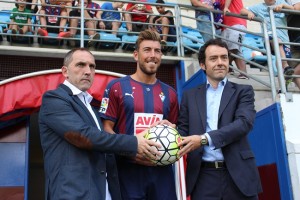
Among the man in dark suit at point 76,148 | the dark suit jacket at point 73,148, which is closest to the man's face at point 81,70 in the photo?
the man in dark suit at point 76,148

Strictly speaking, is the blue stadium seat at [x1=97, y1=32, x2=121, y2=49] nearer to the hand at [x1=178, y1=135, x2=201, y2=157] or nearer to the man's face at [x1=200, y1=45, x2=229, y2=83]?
the man's face at [x1=200, y1=45, x2=229, y2=83]

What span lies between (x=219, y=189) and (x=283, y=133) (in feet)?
5.94

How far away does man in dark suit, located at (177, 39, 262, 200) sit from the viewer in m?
2.82

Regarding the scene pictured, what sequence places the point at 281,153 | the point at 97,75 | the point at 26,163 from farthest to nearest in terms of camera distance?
the point at 26,163 → the point at 97,75 → the point at 281,153

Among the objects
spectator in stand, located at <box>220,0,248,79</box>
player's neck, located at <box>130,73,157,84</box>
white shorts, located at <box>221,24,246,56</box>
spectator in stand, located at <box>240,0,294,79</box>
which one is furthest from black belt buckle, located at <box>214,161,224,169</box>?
white shorts, located at <box>221,24,246,56</box>

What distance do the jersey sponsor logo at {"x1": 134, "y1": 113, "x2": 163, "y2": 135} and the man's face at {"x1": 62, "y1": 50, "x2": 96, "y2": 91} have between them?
0.46 metres

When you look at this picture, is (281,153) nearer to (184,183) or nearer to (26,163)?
(184,183)

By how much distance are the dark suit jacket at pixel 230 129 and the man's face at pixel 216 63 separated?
4.5 inches

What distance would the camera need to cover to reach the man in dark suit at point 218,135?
9.27 feet

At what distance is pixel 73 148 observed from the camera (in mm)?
2551

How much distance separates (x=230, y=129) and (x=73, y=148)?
110cm

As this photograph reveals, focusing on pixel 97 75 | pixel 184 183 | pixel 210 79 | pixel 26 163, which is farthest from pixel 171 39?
pixel 184 183

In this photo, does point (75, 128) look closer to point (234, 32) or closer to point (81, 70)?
point (81, 70)

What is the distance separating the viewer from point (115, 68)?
22.1 ft
